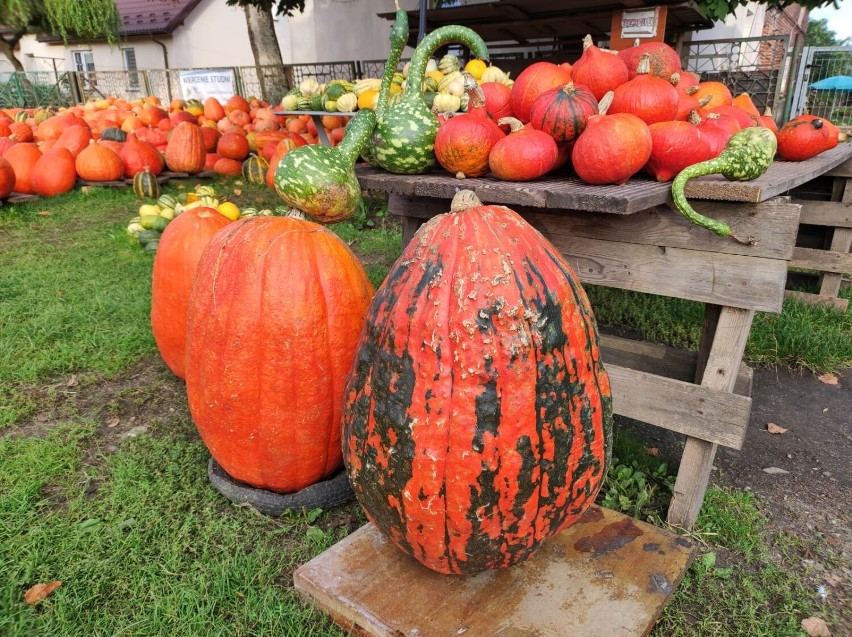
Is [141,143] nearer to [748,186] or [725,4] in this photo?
[725,4]

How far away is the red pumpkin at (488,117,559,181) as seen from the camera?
7.52 ft

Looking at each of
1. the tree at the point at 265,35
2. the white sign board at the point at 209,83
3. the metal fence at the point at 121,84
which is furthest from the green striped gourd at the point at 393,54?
the white sign board at the point at 209,83

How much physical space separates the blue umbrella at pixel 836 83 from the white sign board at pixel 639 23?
13.2 metres

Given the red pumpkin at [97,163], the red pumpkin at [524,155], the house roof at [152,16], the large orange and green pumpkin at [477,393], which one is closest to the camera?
the large orange and green pumpkin at [477,393]

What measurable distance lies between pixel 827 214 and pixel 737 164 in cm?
321

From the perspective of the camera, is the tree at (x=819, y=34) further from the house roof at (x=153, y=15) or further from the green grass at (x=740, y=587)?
the green grass at (x=740, y=587)

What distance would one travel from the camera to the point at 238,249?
2055 mm

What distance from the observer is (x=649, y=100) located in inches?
93.9

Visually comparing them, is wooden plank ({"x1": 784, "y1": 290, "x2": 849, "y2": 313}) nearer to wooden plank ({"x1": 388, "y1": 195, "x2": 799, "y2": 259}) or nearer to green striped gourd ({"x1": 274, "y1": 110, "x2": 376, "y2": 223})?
wooden plank ({"x1": 388, "y1": 195, "x2": 799, "y2": 259})

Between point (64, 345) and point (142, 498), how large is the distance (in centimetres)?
188

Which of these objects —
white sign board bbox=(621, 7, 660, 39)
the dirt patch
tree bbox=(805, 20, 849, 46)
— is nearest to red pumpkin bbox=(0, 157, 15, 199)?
the dirt patch

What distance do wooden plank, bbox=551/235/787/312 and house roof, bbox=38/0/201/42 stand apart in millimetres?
25592

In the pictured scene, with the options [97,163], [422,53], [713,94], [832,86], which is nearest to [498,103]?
[422,53]

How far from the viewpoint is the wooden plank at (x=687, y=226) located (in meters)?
1.98
